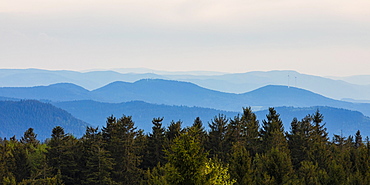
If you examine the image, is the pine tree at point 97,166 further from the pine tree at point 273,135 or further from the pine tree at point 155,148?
the pine tree at point 273,135

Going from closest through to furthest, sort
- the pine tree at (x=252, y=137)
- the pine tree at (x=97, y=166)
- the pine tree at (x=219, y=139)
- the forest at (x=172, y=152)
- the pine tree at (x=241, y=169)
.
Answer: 1. the pine tree at (x=241, y=169)
2. the forest at (x=172, y=152)
3. the pine tree at (x=97, y=166)
4. the pine tree at (x=219, y=139)
5. the pine tree at (x=252, y=137)

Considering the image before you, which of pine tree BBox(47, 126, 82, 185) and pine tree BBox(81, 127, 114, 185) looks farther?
pine tree BBox(47, 126, 82, 185)

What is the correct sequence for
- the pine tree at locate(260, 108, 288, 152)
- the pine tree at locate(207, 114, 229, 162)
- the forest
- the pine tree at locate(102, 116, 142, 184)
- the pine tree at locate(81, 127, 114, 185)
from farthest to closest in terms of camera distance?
the pine tree at locate(207, 114, 229, 162), the pine tree at locate(260, 108, 288, 152), the pine tree at locate(102, 116, 142, 184), the pine tree at locate(81, 127, 114, 185), the forest

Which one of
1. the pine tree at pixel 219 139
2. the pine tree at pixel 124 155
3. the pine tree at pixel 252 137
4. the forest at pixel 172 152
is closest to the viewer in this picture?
the forest at pixel 172 152

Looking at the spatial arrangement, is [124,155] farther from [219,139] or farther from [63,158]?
[219,139]

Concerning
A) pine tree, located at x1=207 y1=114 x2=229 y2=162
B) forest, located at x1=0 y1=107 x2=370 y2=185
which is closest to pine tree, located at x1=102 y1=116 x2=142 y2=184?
forest, located at x1=0 y1=107 x2=370 y2=185

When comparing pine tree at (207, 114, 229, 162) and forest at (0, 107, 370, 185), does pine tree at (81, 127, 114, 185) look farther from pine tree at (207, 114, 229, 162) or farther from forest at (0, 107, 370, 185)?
pine tree at (207, 114, 229, 162)

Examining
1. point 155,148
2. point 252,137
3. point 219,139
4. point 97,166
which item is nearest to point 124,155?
point 97,166

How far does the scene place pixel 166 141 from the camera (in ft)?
194

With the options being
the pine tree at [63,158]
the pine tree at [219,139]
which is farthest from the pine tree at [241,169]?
the pine tree at [63,158]

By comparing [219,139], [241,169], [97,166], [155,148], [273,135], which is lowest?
[97,166]

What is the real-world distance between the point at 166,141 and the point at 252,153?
44.0 feet

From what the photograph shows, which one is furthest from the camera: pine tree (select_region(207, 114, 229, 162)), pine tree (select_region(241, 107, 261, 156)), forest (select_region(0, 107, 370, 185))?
pine tree (select_region(241, 107, 261, 156))

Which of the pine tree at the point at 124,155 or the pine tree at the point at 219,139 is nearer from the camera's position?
the pine tree at the point at 124,155
